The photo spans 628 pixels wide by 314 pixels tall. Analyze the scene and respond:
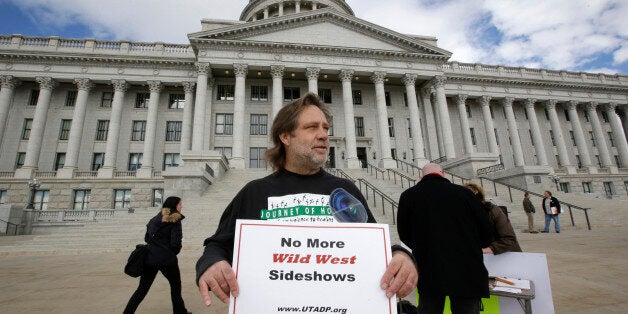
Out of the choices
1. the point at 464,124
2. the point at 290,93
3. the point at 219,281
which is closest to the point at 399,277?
the point at 219,281

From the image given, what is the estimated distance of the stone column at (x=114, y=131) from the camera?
27.9m

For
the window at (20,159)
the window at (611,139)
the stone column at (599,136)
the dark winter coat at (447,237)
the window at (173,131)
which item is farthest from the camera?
the window at (611,139)

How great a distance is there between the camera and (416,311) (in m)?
3.23

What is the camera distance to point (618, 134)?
40781 mm

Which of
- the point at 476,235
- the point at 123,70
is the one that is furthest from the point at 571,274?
the point at 123,70

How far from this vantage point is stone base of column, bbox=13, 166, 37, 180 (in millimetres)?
26625

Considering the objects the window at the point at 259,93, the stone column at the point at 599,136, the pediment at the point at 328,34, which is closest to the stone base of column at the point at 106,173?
the window at the point at 259,93

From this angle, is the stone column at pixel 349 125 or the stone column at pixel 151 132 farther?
the stone column at pixel 151 132

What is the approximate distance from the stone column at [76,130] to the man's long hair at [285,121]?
33119 mm

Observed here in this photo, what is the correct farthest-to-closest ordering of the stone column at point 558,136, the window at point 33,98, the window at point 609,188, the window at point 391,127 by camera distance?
the stone column at point 558,136 < the window at point 609,188 < the window at point 391,127 < the window at point 33,98

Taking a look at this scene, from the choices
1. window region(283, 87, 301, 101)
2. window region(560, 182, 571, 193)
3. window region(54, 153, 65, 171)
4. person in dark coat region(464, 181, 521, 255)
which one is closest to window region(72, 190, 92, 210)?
window region(54, 153, 65, 171)

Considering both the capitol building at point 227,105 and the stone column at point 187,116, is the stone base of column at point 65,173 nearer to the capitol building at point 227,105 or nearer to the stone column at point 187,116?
the capitol building at point 227,105

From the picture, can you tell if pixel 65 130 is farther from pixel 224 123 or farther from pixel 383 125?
pixel 383 125

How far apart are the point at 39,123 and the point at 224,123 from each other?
55.9ft
